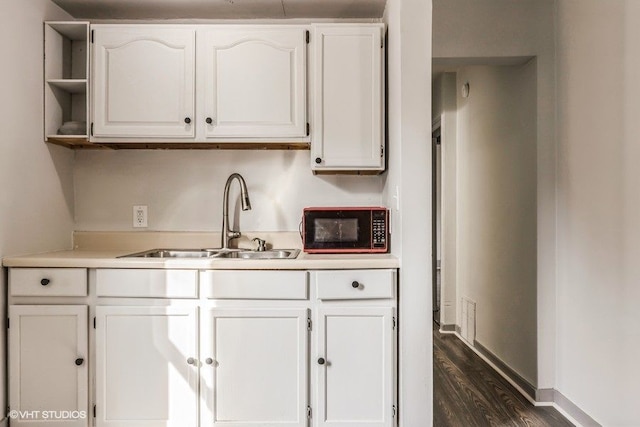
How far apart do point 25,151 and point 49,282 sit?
67 centimetres

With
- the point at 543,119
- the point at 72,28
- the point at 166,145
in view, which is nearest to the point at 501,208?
the point at 543,119

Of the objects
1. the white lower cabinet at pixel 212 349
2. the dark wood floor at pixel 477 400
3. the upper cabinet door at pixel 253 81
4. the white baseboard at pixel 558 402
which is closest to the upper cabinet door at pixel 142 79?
the upper cabinet door at pixel 253 81

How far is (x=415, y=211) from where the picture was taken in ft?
6.00

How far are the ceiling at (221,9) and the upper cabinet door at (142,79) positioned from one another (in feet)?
0.82

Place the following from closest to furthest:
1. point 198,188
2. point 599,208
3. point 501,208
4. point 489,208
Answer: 1. point 599,208
2. point 198,188
3. point 501,208
4. point 489,208

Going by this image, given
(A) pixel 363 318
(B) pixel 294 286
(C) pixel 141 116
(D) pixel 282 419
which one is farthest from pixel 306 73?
(D) pixel 282 419

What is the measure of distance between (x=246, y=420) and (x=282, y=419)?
0.51 feet

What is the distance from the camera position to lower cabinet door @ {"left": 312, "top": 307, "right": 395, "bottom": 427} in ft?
6.13

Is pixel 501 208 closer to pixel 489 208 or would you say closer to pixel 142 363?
pixel 489 208

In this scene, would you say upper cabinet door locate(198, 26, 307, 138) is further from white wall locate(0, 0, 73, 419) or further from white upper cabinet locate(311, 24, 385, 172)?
white wall locate(0, 0, 73, 419)

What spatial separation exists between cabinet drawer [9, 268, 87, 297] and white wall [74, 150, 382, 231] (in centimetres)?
61

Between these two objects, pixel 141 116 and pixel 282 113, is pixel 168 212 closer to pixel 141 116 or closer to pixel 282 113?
pixel 141 116

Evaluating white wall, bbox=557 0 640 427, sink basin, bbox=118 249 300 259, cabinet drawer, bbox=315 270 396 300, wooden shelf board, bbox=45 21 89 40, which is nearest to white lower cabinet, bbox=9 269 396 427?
cabinet drawer, bbox=315 270 396 300

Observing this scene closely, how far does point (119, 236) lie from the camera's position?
2.47m
